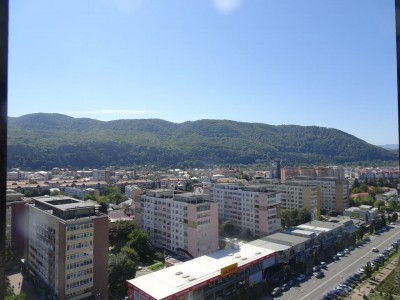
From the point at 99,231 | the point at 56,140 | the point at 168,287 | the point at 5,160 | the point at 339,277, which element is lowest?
the point at 339,277

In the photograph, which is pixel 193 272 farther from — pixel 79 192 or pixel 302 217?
pixel 79 192

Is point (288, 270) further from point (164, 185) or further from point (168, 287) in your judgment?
point (164, 185)

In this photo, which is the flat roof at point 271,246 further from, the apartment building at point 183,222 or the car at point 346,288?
the car at point 346,288

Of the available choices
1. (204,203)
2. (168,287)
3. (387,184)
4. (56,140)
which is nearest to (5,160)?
(168,287)

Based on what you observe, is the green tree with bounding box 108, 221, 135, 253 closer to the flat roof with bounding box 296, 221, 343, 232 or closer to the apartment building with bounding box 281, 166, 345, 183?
the flat roof with bounding box 296, 221, 343, 232

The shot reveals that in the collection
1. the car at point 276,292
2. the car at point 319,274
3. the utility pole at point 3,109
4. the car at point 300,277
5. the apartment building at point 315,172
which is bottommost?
the car at point 276,292

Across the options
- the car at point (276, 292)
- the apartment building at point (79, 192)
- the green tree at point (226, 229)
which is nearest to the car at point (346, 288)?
the car at point (276, 292)
